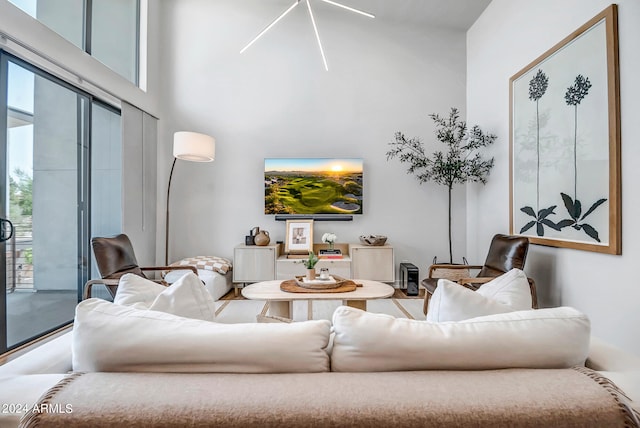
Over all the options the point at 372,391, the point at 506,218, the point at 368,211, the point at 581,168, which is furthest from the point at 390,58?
the point at 372,391

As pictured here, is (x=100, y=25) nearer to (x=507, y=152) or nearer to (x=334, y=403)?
(x=334, y=403)

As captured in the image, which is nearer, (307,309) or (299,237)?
(307,309)

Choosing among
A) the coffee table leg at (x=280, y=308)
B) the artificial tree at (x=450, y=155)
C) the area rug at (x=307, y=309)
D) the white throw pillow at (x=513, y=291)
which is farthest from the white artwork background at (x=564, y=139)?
the coffee table leg at (x=280, y=308)

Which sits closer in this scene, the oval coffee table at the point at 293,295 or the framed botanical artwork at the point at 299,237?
the oval coffee table at the point at 293,295

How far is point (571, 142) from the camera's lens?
8.80 ft

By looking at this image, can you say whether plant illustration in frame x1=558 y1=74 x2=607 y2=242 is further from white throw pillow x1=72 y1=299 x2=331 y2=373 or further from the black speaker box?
white throw pillow x1=72 y1=299 x2=331 y2=373

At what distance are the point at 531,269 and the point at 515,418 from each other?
3029 millimetres

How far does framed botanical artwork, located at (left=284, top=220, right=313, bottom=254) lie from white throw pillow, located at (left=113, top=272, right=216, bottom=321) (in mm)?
2979

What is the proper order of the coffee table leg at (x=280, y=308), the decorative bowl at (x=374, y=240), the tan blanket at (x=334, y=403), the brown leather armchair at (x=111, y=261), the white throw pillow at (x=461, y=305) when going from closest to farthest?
1. the tan blanket at (x=334, y=403)
2. the white throw pillow at (x=461, y=305)
3. the brown leather armchair at (x=111, y=261)
4. the coffee table leg at (x=280, y=308)
5. the decorative bowl at (x=374, y=240)

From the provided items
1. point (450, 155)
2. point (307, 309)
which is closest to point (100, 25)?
point (307, 309)

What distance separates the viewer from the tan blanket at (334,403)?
72cm

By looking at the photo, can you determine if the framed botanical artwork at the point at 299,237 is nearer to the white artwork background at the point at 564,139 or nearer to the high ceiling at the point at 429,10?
the white artwork background at the point at 564,139

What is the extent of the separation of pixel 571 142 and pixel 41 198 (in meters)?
4.39

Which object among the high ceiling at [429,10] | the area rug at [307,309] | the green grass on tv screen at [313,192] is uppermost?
the high ceiling at [429,10]
